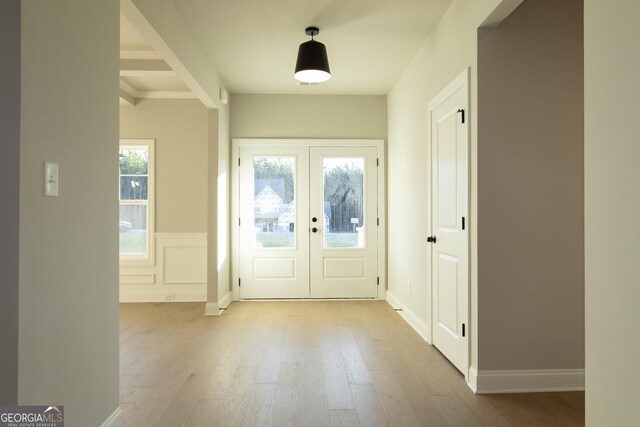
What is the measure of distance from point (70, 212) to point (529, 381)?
2770mm

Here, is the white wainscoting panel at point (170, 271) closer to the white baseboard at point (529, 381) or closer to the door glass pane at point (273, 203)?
the door glass pane at point (273, 203)

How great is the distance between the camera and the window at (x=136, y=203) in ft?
19.2

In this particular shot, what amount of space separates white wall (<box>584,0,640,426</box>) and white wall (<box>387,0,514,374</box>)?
1045 millimetres

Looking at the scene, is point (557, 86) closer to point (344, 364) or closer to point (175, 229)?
point (344, 364)

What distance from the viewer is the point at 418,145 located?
4441mm

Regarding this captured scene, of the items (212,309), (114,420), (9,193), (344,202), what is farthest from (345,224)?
(9,193)

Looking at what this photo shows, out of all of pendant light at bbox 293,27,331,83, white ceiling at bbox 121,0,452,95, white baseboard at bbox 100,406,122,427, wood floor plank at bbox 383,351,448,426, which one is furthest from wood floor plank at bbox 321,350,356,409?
white ceiling at bbox 121,0,452,95

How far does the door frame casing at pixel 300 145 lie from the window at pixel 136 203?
1.06 m

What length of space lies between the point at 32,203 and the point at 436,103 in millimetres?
3070

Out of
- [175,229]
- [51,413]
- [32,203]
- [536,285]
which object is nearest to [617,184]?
[536,285]

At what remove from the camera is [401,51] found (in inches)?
177

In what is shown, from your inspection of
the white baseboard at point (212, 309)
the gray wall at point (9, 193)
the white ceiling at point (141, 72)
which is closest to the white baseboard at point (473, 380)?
the gray wall at point (9, 193)

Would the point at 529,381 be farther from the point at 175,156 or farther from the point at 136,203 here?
the point at 136,203

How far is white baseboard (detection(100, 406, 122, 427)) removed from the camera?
2.19 meters
